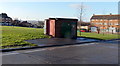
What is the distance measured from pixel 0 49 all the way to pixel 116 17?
6800cm


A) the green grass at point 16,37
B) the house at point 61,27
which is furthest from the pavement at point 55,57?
the house at point 61,27

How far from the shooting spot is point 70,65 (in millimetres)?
5980

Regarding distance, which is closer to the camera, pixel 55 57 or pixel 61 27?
pixel 55 57

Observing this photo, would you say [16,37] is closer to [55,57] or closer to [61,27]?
[61,27]

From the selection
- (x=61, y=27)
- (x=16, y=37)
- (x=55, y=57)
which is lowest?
(x=55, y=57)

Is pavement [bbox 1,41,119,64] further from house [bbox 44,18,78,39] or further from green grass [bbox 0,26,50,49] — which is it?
house [bbox 44,18,78,39]

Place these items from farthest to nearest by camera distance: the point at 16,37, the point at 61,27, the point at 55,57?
the point at 61,27 → the point at 16,37 → the point at 55,57

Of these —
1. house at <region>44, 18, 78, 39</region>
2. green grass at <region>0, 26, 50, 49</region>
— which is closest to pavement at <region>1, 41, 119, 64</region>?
green grass at <region>0, 26, 50, 49</region>

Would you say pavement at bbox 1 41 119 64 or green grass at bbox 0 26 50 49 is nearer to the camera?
pavement at bbox 1 41 119 64

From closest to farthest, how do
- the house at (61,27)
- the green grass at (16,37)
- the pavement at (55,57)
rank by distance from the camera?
1. the pavement at (55,57)
2. the green grass at (16,37)
3. the house at (61,27)

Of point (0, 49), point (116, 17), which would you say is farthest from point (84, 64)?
point (116, 17)

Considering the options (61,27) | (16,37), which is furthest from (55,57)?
(61,27)

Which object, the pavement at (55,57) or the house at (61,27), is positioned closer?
the pavement at (55,57)

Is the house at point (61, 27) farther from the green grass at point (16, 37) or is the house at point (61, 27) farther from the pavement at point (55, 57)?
the pavement at point (55, 57)
